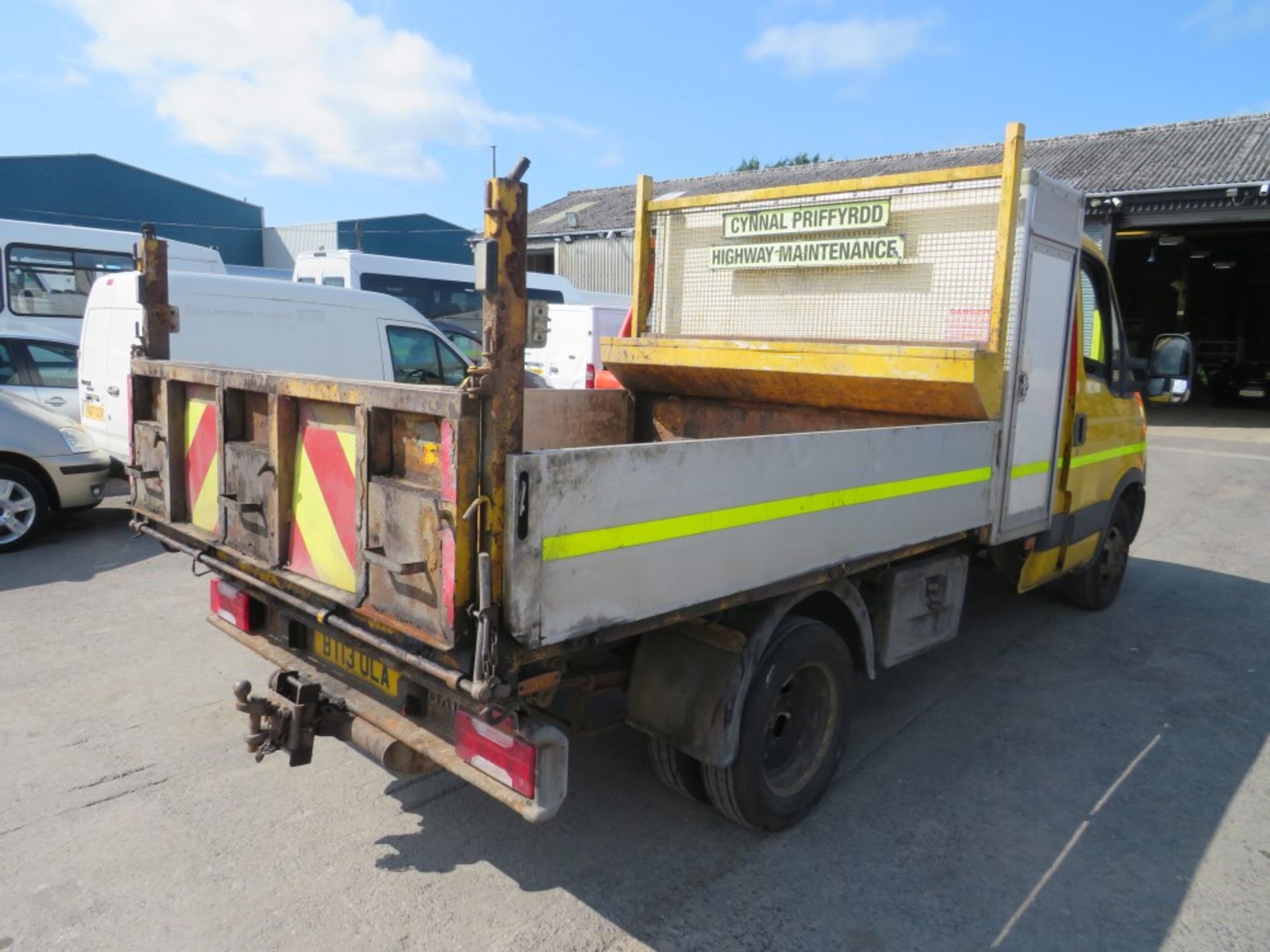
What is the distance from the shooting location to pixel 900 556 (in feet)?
12.2

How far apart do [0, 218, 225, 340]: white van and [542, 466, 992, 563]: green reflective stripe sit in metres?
11.0

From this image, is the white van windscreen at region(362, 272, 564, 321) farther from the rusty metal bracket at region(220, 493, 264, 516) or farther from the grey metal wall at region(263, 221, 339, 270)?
the grey metal wall at region(263, 221, 339, 270)

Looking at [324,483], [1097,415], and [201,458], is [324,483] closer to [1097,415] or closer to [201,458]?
[201,458]

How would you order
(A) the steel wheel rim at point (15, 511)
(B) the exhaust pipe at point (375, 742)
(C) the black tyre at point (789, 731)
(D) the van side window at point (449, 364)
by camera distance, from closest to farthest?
(B) the exhaust pipe at point (375, 742)
(C) the black tyre at point (789, 731)
(A) the steel wheel rim at point (15, 511)
(D) the van side window at point (449, 364)

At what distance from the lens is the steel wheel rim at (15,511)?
690 cm

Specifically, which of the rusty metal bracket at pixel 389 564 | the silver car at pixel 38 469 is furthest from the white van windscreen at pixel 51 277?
the rusty metal bracket at pixel 389 564

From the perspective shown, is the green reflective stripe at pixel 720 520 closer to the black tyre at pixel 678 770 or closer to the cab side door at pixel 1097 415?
the black tyre at pixel 678 770

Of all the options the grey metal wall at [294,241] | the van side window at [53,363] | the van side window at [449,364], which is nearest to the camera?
the van side window at [53,363]

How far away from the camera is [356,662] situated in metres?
3.05

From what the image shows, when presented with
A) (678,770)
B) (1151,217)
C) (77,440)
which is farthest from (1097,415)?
(1151,217)

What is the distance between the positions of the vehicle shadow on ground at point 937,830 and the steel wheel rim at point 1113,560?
121 cm

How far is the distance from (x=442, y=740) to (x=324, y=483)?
2.97ft

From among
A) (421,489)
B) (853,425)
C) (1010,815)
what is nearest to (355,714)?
(421,489)

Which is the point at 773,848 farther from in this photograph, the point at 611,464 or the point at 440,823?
the point at 611,464
